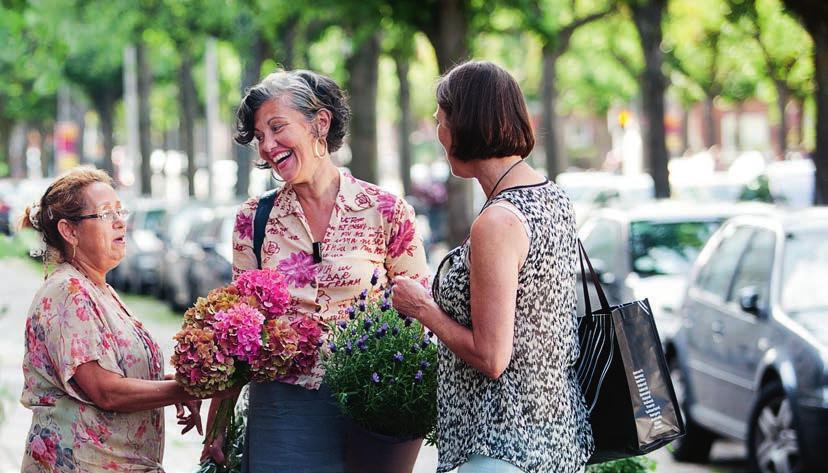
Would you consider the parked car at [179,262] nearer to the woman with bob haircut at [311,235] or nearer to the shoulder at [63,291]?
the woman with bob haircut at [311,235]

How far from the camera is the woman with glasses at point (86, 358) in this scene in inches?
162

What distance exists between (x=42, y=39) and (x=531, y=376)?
35.6 ft

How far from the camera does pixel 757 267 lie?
9.57 meters

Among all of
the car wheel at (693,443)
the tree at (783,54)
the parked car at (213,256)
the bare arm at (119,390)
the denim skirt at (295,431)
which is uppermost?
the tree at (783,54)

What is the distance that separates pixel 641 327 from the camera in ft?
12.7

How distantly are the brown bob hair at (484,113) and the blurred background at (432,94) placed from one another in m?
0.21

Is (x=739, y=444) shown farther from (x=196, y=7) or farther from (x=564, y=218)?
(x=196, y=7)

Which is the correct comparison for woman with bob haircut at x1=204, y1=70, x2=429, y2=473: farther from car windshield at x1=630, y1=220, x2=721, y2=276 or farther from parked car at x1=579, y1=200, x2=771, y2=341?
car windshield at x1=630, y1=220, x2=721, y2=276

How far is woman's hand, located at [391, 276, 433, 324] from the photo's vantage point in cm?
372

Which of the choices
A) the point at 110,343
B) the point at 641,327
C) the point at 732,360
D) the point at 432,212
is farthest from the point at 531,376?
the point at 432,212

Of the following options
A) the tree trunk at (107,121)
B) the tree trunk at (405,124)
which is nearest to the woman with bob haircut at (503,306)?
the tree trunk at (405,124)

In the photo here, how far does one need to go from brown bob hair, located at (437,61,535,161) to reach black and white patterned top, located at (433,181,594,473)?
0.12 meters

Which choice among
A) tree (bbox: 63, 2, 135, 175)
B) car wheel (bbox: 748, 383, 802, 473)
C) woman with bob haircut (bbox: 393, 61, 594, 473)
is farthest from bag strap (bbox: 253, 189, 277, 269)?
tree (bbox: 63, 2, 135, 175)

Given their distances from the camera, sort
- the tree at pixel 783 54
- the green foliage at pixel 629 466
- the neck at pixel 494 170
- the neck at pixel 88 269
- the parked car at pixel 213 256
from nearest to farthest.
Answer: the neck at pixel 494 170 < the neck at pixel 88 269 < the green foliage at pixel 629 466 < the parked car at pixel 213 256 < the tree at pixel 783 54
